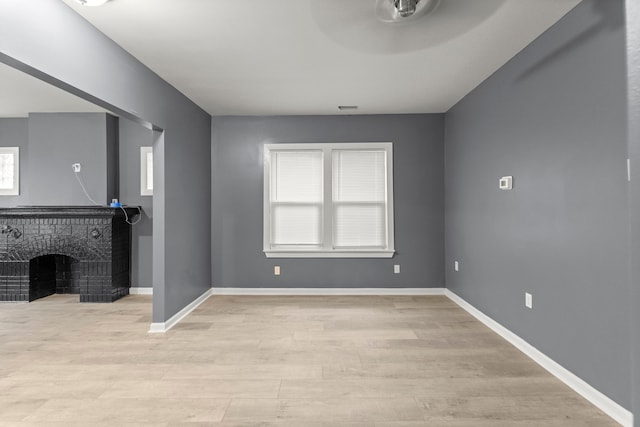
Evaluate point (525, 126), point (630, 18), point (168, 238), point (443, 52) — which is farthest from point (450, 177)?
point (630, 18)

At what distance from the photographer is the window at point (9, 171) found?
17.6 ft

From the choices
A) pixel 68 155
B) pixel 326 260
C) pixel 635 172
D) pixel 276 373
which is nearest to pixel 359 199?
pixel 326 260

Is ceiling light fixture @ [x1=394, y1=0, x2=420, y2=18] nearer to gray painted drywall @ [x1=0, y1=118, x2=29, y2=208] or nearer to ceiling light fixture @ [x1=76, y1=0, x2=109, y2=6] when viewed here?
ceiling light fixture @ [x1=76, y1=0, x2=109, y2=6]

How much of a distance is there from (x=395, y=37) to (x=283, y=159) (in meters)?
2.69

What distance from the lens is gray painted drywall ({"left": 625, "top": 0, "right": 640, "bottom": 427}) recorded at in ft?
3.03

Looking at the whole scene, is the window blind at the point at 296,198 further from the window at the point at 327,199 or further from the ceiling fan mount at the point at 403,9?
the ceiling fan mount at the point at 403,9

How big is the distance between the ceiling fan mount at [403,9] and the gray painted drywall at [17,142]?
230 inches

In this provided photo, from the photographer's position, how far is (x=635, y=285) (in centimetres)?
95

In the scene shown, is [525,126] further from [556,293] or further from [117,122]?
[117,122]

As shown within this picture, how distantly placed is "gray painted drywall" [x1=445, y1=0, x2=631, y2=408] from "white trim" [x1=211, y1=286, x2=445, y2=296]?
3.89 ft

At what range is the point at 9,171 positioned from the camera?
541 centimetres

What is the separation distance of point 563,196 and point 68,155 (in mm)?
5998

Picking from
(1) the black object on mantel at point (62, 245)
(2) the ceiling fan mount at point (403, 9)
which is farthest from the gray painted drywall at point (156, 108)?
(2) the ceiling fan mount at point (403, 9)

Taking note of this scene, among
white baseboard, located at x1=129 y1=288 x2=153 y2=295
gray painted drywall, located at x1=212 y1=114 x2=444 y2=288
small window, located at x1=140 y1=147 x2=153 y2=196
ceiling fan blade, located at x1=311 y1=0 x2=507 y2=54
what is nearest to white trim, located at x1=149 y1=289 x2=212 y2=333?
gray painted drywall, located at x1=212 y1=114 x2=444 y2=288
